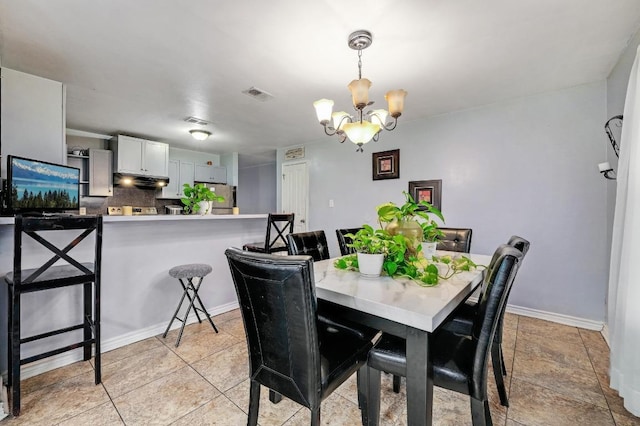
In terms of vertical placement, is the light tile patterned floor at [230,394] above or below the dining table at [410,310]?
below

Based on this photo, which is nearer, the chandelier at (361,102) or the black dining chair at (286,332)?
the black dining chair at (286,332)

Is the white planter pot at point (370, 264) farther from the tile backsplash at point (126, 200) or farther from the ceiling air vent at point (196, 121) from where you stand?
the tile backsplash at point (126, 200)

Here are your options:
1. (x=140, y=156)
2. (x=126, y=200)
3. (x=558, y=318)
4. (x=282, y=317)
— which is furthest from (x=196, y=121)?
(x=558, y=318)

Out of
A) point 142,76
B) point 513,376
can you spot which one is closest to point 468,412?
point 513,376

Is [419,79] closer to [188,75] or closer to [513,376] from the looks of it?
[188,75]

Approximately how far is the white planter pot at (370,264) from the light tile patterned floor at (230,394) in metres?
0.78

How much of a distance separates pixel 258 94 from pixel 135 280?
210 cm

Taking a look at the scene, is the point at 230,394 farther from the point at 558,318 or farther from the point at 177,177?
the point at 177,177

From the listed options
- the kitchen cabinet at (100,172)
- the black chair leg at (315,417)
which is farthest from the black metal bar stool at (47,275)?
the kitchen cabinet at (100,172)

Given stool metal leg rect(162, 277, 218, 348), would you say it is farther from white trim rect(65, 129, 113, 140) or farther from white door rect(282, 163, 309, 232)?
white trim rect(65, 129, 113, 140)

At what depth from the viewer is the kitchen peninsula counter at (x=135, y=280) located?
1923mm

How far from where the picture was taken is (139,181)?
496cm

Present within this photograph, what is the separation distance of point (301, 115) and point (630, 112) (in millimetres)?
2934

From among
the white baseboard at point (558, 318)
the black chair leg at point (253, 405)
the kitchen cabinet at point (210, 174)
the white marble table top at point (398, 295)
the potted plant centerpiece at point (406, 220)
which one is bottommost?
the white baseboard at point (558, 318)
